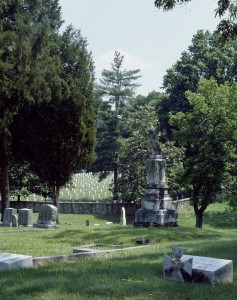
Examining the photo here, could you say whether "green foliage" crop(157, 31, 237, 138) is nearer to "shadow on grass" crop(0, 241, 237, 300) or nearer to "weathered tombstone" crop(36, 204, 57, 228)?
"weathered tombstone" crop(36, 204, 57, 228)

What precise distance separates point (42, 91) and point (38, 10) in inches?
233

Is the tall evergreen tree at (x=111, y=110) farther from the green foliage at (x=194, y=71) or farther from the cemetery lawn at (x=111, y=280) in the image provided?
the cemetery lawn at (x=111, y=280)

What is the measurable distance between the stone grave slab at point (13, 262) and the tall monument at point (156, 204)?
37.6ft

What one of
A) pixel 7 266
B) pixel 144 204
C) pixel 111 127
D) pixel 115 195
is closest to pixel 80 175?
pixel 111 127

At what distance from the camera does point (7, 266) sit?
8.03 meters

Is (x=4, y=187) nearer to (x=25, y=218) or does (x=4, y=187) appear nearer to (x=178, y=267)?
(x=25, y=218)

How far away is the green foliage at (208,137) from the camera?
2480 centimetres

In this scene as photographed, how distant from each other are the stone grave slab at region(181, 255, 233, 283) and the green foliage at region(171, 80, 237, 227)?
17327 millimetres

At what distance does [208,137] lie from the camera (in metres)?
25.3

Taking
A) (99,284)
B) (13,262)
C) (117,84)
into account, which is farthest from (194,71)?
(99,284)

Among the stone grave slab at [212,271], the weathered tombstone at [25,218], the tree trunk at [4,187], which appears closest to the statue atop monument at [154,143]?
the weathered tombstone at [25,218]

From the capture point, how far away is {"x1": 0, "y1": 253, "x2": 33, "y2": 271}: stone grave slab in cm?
805

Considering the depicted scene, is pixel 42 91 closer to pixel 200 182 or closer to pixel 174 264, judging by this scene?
pixel 200 182

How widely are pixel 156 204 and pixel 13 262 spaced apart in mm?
12158
